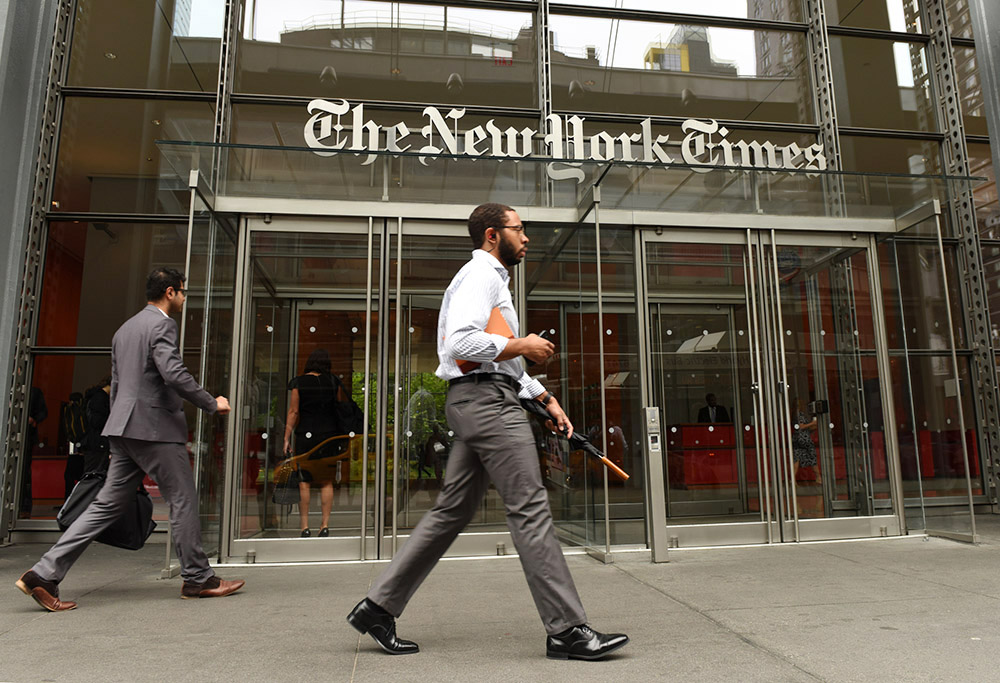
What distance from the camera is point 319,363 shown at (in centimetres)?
566

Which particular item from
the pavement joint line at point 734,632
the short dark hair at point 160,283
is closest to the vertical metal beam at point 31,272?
the short dark hair at point 160,283

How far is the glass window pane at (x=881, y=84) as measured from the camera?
8484 millimetres

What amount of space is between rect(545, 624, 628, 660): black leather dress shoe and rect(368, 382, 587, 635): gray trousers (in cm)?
4

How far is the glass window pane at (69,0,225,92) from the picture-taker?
728cm

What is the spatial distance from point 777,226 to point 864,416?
→ 1.87 m

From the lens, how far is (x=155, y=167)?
7305mm

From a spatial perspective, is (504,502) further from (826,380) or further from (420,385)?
(826,380)

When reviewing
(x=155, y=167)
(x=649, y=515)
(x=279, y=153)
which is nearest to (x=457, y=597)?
(x=649, y=515)

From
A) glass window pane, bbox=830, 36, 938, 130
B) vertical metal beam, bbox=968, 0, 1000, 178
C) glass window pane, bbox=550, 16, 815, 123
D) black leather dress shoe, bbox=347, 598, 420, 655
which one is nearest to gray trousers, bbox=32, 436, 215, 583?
black leather dress shoe, bbox=347, 598, 420, 655

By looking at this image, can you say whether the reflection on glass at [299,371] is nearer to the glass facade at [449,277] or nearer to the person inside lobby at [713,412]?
the glass facade at [449,277]

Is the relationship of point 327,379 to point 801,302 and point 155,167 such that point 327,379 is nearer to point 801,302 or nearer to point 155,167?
point 155,167

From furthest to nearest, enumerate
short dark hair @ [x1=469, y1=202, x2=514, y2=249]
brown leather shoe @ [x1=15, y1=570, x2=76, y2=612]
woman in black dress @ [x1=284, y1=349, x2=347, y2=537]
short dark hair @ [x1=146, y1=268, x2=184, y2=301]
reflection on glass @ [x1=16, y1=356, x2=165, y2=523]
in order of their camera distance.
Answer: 1. reflection on glass @ [x1=16, y1=356, x2=165, y2=523]
2. woman in black dress @ [x1=284, y1=349, x2=347, y2=537]
3. short dark hair @ [x1=146, y1=268, x2=184, y2=301]
4. brown leather shoe @ [x1=15, y1=570, x2=76, y2=612]
5. short dark hair @ [x1=469, y1=202, x2=514, y2=249]

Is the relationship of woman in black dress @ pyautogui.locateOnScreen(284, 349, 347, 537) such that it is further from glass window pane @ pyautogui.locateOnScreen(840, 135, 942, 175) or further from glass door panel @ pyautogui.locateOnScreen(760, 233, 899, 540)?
glass window pane @ pyautogui.locateOnScreen(840, 135, 942, 175)

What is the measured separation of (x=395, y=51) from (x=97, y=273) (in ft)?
13.4
